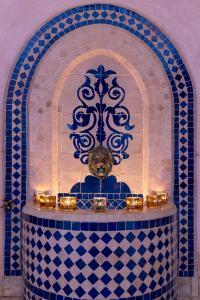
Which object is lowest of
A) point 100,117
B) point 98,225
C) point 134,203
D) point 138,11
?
point 98,225

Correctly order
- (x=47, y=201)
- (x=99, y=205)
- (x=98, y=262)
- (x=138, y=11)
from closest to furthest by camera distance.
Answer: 1. (x=98, y=262)
2. (x=99, y=205)
3. (x=47, y=201)
4. (x=138, y=11)

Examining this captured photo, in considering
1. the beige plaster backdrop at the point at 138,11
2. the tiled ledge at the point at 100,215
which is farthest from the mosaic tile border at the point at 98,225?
the beige plaster backdrop at the point at 138,11

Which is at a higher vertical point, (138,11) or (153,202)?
(138,11)

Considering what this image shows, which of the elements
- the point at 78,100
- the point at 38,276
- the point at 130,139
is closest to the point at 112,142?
the point at 130,139

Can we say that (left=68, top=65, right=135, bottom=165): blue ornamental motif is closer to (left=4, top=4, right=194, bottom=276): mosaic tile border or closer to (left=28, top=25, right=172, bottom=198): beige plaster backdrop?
(left=28, top=25, right=172, bottom=198): beige plaster backdrop

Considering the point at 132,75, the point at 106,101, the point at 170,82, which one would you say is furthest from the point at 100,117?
the point at 170,82

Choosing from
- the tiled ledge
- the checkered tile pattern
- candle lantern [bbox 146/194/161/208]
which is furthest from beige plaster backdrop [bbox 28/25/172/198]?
the checkered tile pattern

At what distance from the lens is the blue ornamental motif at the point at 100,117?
9.20 ft

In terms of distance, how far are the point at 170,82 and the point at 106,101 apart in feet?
1.55

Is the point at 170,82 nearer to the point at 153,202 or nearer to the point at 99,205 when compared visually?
the point at 153,202

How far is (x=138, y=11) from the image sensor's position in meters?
2.75

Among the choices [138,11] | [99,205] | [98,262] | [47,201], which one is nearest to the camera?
[98,262]

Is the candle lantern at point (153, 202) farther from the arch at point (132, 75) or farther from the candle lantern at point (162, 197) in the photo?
the arch at point (132, 75)

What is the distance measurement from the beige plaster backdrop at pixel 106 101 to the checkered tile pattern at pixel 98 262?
0.47 metres
